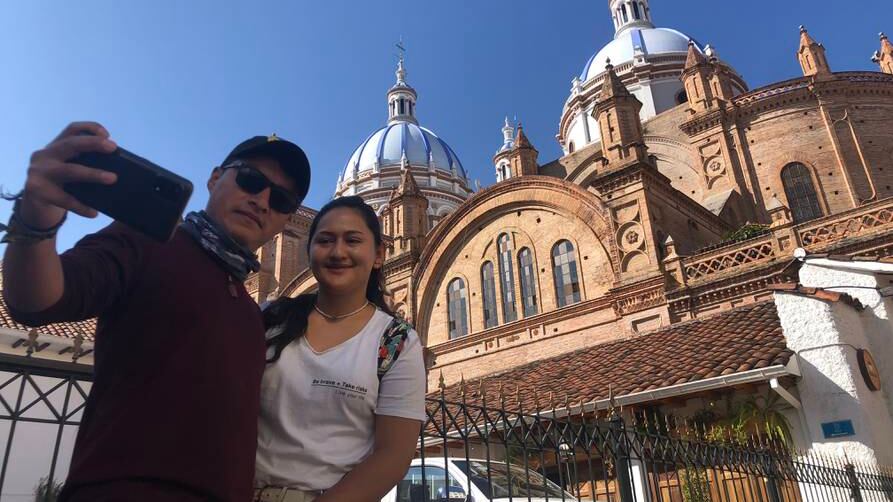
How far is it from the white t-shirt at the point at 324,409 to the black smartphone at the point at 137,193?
0.88 meters

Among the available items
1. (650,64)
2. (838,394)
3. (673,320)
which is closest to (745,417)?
(838,394)

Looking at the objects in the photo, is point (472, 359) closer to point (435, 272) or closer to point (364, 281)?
point (435, 272)

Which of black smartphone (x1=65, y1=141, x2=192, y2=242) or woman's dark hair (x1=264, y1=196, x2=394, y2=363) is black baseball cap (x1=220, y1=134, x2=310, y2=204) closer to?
woman's dark hair (x1=264, y1=196, x2=394, y2=363)

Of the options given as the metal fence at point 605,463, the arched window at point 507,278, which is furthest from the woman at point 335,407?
the arched window at point 507,278

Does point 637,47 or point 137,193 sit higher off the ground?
point 637,47

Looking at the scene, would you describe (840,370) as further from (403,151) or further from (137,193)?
(403,151)

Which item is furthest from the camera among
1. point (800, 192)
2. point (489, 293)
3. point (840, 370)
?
point (800, 192)

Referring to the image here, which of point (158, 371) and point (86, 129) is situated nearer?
point (86, 129)

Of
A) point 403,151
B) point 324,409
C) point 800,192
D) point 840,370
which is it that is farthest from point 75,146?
point 403,151

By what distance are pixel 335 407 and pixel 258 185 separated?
0.88 meters

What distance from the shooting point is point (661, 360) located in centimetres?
Answer: 1215

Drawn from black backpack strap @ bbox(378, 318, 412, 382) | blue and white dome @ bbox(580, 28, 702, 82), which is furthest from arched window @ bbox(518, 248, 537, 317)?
blue and white dome @ bbox(580, 28, 702, 82)

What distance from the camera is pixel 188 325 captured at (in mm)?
1729

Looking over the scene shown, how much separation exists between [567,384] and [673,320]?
3.82 meters
